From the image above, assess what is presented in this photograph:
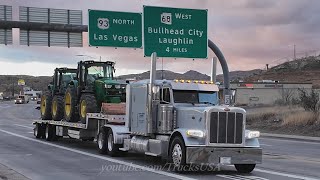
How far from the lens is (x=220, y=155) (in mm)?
13328

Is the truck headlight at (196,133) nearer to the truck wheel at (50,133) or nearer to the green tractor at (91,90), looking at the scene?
Result: the green tractor at (91,90)

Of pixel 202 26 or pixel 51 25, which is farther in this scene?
pixel 51 25

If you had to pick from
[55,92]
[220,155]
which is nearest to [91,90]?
[55,92]

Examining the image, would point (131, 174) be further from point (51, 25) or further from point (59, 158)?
point (51, 25)

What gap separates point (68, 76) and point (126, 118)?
9343 mm

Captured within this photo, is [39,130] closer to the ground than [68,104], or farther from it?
closer to the ground

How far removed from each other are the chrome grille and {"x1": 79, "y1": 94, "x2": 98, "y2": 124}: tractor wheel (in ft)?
27.9

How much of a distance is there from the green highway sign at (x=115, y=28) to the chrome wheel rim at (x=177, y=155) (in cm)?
1355

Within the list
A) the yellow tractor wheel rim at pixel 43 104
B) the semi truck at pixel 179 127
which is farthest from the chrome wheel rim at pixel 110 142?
the yellow tractor wheel rim at pixel 43 104

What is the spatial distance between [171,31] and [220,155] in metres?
12.9

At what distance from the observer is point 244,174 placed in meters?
13.8

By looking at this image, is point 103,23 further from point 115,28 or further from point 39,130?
point 39,130

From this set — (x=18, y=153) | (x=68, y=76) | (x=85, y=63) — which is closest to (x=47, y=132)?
(x=68, y=76)

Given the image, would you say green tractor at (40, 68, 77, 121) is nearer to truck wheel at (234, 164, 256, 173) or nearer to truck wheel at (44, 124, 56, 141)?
truck wheel at (44, 124, 56, 141)
